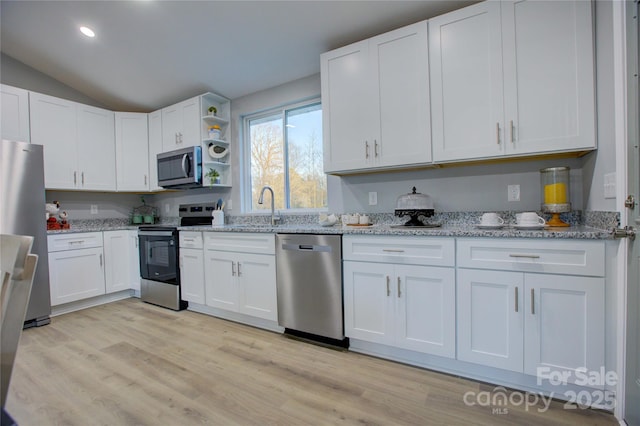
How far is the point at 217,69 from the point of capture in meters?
3.14

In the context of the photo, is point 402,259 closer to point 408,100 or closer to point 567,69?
point 408,100

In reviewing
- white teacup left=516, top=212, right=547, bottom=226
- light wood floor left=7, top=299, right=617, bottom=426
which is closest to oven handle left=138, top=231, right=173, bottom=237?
light wood floor left=7, top=299, right=617, bottom=426

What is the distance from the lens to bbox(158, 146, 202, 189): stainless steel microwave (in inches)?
133

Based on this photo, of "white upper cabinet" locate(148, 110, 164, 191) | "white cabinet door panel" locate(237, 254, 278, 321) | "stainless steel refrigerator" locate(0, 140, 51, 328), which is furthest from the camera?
"white upper cabinet" locate(148, 110, 164, 191)

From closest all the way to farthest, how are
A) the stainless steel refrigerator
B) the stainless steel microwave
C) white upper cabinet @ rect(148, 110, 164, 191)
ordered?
the stainless steel refrigerator, the stainless steel microwave, white upper cabinet @ rect(148, 110, 164, 191)

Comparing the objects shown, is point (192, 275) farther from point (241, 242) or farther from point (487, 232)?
point (487, 232)

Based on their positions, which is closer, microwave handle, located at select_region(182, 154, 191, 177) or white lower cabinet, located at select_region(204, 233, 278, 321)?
white lower cabinet, located at select_region(204, 233, 278, 321)

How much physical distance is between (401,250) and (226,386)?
1374 mm

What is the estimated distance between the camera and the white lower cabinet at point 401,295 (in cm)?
180

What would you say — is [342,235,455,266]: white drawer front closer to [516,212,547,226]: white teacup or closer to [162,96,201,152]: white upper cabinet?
[516,212,547,226]: white teacup

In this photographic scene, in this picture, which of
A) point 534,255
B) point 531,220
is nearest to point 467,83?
point 531,220

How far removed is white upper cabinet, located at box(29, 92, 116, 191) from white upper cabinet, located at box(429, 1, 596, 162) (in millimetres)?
3904

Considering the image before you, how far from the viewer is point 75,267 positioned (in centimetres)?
319

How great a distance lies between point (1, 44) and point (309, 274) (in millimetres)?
4202
